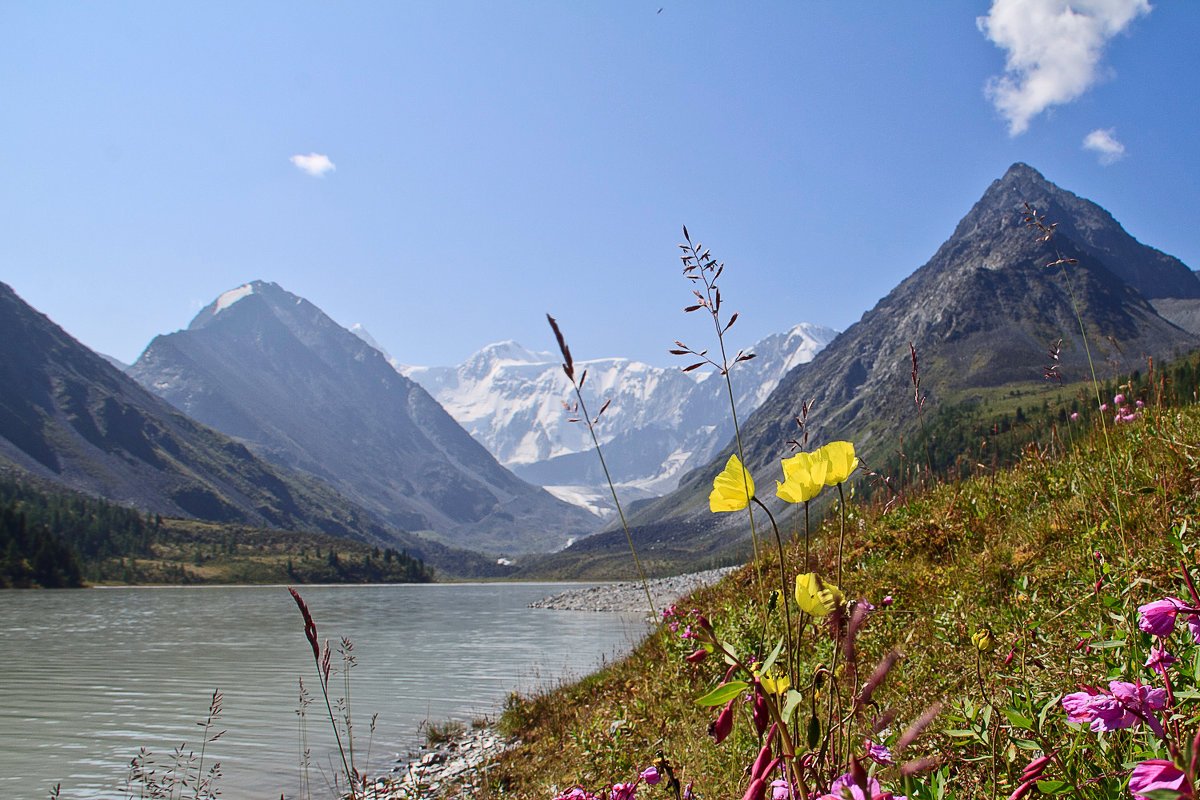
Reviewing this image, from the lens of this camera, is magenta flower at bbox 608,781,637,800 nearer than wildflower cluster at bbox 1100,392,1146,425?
Yes

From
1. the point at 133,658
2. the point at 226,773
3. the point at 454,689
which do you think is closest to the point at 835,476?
the point at 226,773

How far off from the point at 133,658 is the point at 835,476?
3211cm

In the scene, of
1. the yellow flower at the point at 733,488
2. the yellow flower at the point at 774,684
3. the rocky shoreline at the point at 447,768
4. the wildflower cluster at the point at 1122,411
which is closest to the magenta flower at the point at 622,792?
the yellow flower at the point at 774,684

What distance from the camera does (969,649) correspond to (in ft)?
13.3

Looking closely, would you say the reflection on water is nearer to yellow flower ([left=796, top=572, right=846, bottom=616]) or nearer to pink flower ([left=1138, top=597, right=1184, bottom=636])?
yellow flower ([left=796, top=572, right=846, bottom=616])

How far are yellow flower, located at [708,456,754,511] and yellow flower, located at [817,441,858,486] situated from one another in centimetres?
18

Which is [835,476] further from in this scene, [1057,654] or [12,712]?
[12,712]

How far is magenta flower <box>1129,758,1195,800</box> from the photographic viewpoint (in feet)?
2.55

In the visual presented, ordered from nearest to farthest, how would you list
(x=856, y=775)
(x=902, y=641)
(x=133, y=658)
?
(x=856, y=775) → (x=902, y=641) → (x=133, y=658)

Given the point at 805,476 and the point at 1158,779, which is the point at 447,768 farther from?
the point at 1158,779

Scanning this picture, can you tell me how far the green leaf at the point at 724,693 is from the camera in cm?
100

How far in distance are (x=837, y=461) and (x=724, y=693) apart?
2.20 ft

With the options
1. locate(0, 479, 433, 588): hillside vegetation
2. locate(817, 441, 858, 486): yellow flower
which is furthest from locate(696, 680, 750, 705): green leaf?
locate(0, 479, 433, 588): hillside vegetation

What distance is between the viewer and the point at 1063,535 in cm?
508
